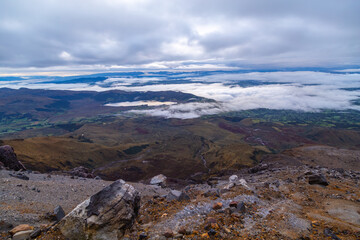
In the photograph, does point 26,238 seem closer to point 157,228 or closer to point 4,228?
point 4,228

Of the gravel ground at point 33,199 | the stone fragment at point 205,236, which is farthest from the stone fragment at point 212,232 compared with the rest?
the gravel ground at point 33,199

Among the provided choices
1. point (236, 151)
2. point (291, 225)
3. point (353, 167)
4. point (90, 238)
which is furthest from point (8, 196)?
point (236, 151)

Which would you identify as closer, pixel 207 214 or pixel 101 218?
pixel 101 218

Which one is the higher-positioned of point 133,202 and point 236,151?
point 133,202

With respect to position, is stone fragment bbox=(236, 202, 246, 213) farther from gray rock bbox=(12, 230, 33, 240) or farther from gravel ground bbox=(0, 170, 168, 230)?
gravel ground bbox=(0, 170, 168, 230)

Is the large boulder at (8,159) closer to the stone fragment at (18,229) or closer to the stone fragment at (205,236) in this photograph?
the stone fragment at (18,229)

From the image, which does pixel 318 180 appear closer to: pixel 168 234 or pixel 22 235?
pixel 168 234

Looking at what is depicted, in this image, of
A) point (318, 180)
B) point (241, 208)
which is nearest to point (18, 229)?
point (241, 208)

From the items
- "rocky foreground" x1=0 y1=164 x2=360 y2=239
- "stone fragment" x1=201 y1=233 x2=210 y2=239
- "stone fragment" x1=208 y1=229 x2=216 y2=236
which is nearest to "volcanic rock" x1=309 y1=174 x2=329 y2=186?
"rocky foreground" x1=0 y1=164 x2=360 y2=239
